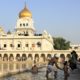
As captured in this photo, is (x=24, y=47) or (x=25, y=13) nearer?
(x=24, y=47)

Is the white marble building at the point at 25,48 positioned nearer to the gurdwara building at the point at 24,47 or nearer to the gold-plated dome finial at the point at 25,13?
the gurdwara building at the point at 24,47

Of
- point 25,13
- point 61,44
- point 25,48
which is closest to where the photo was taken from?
point 25,48

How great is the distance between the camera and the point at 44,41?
83250mm

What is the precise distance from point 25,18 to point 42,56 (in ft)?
49.9

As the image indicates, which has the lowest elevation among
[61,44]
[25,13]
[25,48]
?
[25,48]

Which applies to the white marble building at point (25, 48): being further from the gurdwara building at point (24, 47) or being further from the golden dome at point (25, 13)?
the golden dome at point (25, 13)

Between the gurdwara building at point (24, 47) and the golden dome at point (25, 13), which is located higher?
the golden dome at point (25, 13)

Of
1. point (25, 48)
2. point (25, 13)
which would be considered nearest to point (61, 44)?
point (25, 13)

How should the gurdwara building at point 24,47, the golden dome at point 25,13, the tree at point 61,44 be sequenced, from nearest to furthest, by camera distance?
the gurdwara building at point 24,47
the golden dome at point 25,13
the tree at point 61,44

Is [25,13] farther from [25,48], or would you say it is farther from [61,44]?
[61,44]

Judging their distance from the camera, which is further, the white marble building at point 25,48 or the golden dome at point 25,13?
the golden dome at point 25,13

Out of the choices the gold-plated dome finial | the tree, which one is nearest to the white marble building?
the gold-plated dome finial

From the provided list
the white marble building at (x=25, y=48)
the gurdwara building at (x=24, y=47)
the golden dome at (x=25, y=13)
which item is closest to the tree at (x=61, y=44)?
the golden dome at (x=25, y=13)

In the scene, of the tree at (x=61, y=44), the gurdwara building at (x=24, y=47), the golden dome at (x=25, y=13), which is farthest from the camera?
the tree at (x=61, y=44)
